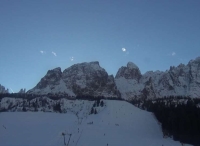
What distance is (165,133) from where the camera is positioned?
302 ft

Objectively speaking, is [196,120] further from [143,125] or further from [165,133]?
[143,125]

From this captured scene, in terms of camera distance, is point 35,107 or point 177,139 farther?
point 35,107

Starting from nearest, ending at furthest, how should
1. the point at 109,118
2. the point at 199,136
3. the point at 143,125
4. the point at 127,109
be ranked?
the point at 199,136 → the point at 143,125 → the point at 109,118 → the point at 127,109

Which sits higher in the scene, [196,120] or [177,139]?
[196,120]

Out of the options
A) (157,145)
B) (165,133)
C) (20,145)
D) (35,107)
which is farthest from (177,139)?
(35,107)

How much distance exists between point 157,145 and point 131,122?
180 ft

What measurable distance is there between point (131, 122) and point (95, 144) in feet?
207

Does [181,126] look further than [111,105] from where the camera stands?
No

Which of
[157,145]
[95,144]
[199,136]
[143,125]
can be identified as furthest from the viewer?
[143,125]

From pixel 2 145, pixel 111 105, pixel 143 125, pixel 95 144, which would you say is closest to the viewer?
pixel 2 145

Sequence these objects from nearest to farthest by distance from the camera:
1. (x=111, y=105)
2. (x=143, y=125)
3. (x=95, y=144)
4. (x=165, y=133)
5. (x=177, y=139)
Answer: (x=95, y=144)
(x=177, y=139)
(x=165, y=133)
(x=143, y=125)
(x=111, y=105)

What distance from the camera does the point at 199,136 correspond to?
247 feet

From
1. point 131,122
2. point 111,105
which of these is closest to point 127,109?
point 111,105

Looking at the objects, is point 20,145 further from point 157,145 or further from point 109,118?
point 109,118
